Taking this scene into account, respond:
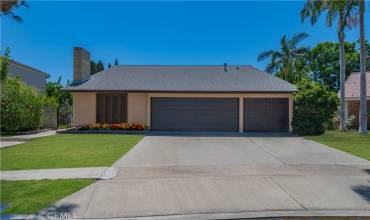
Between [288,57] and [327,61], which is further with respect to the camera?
[327,61]

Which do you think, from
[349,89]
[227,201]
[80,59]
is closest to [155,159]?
[227,201]

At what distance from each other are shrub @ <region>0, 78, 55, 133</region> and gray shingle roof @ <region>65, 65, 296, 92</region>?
2.25 m

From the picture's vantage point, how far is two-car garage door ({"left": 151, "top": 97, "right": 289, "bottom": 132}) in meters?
20.5

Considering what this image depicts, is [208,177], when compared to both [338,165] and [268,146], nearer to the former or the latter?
[338,165]

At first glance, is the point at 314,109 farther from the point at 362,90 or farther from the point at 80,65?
the point at 80,65

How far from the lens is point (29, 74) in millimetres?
33188

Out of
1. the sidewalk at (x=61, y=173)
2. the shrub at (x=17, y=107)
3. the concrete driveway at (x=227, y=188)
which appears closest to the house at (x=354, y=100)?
the concrete driveway at (x=227, y=188)

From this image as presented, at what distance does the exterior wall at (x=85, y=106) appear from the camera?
21.0 metres

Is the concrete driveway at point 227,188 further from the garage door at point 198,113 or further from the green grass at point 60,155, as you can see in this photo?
the garage door at point 198,113

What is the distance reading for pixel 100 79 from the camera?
73.0ft

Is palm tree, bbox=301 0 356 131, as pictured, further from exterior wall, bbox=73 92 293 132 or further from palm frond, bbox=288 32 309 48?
palm frond, bbox=288 32 309 48

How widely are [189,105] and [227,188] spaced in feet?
45.6

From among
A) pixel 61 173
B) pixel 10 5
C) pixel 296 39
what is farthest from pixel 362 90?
pixel 296 39

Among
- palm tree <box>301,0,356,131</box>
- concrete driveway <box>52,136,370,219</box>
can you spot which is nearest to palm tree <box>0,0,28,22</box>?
concrete driveway <box>52,136,370,219</box>
